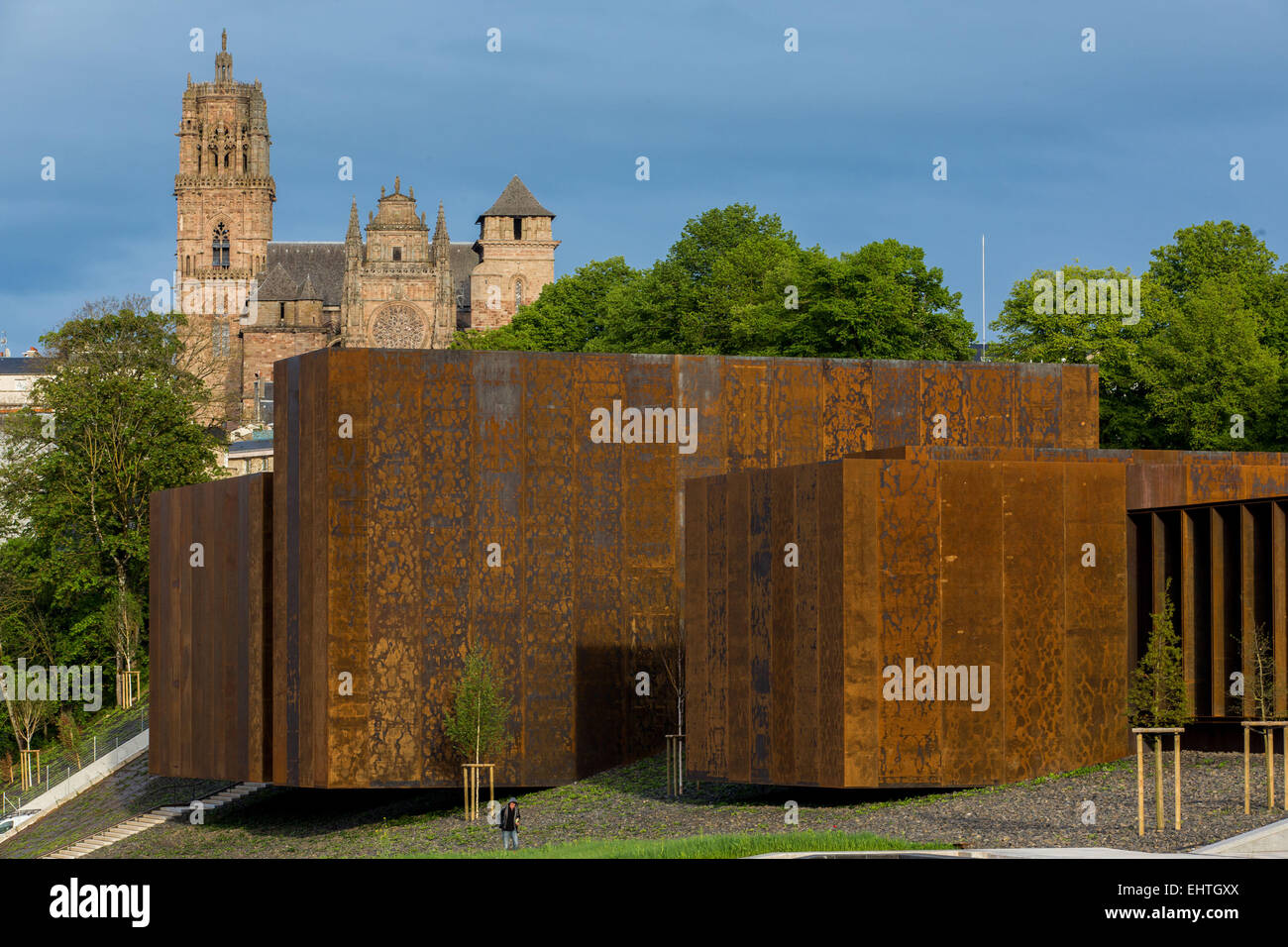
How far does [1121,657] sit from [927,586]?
4.29m

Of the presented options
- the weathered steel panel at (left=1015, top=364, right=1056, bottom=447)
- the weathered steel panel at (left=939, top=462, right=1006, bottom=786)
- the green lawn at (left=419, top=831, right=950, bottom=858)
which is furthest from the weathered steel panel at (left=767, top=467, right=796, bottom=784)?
the weathered steel panel at (left=1015, top=364, right=1056, bottom=447)

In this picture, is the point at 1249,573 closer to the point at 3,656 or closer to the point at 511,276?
the point at 3,656

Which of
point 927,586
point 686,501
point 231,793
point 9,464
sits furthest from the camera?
point 9,464

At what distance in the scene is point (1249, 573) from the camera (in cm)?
2991

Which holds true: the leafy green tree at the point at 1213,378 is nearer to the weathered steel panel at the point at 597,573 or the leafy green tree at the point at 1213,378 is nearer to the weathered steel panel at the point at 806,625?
the weathered steel panel at the point at 597,573

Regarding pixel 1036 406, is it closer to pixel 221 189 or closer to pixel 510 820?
pixel 510 820

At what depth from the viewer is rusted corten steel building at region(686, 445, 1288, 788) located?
28.7 meters

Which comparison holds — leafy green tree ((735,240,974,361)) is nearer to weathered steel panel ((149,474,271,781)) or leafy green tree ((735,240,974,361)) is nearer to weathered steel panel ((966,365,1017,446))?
weathered steel panel ((966,365,1017,446))

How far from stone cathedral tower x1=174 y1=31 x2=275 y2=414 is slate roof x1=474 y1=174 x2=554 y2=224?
85.1 ft

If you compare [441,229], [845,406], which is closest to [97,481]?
[845,406]

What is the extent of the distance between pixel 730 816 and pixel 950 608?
5308 millimetres

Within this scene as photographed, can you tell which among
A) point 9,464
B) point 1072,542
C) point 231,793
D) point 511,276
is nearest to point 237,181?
point 511,276

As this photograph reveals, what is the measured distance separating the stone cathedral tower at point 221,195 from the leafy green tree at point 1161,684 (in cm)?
13733

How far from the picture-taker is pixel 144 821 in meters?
40.4
